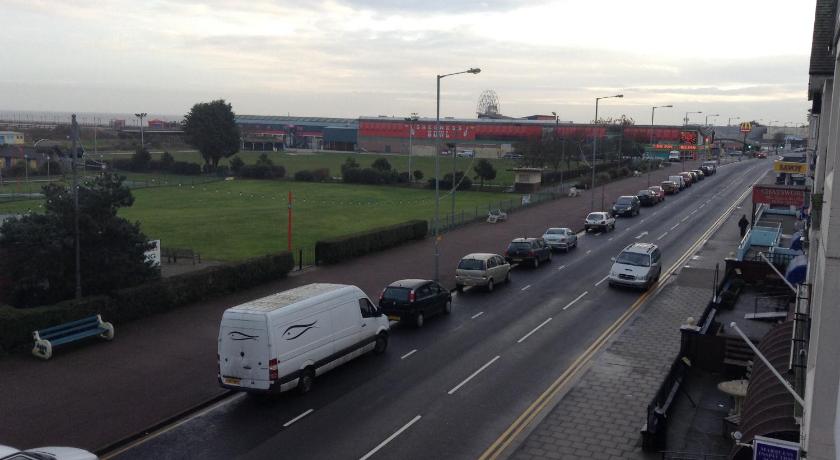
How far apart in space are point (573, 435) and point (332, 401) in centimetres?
564

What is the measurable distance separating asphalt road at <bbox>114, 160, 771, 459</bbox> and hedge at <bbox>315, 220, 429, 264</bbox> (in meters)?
7.86

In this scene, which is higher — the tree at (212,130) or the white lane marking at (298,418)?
the tree at (212,130)

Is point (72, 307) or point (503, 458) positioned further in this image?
point (72, 307)

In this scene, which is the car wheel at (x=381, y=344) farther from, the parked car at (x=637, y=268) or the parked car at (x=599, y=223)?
the parked car at (x=599, y=223)

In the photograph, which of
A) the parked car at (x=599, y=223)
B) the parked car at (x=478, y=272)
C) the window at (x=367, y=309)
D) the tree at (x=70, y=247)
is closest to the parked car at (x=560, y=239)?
the parked car at (x=599, y=223)

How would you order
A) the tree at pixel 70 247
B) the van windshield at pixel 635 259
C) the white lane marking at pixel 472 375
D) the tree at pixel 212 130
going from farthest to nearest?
the tree at pixel 212 130
the van windshield at pixel 635 259
the tree at pixel 70 247
the white lane marking at pixel 472 375

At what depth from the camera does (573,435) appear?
15078 mm

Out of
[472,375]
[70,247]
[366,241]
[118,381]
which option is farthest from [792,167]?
[118,381]

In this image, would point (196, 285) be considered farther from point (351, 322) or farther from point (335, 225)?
point (335, 225)

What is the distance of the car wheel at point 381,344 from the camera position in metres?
20.6

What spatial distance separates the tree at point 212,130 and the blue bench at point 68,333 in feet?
275

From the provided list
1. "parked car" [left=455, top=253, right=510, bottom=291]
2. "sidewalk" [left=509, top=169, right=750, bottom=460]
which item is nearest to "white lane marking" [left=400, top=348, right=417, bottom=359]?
"sidewalk" [left=509, top=169, right=750, bottom=460]

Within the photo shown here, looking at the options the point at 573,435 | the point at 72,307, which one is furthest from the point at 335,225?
the point at 573,435

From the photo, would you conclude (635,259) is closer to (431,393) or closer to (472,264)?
(472,264)
